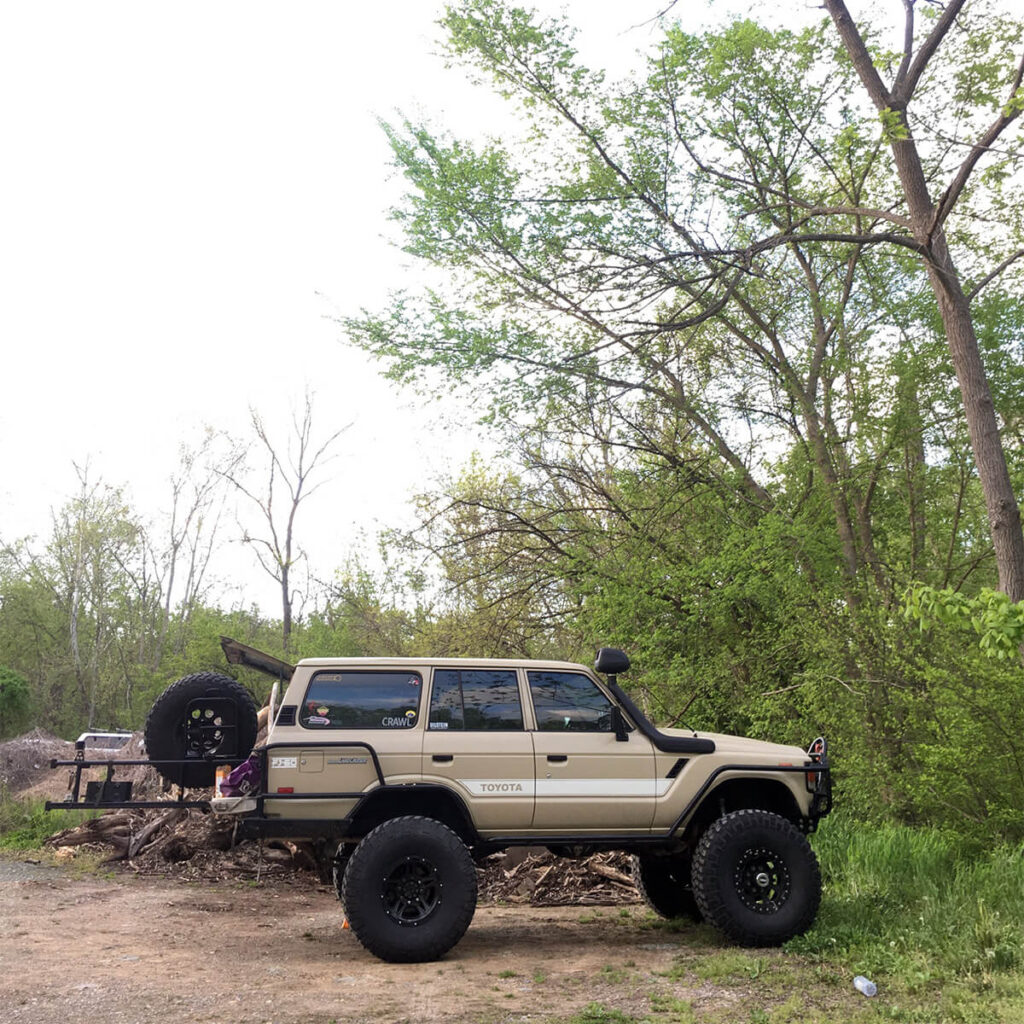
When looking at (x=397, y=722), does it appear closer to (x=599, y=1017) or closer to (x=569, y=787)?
(x=569, y=787)

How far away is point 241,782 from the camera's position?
24.2ft

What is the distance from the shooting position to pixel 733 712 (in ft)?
45.1

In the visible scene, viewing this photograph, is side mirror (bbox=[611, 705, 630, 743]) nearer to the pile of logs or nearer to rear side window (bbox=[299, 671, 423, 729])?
rear side window (bbox=[299, 671, 423, 729])

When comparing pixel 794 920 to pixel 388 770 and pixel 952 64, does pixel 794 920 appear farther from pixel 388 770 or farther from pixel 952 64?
pixel 952 64

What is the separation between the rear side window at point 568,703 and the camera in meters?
7.66

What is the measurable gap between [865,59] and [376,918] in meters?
9.66

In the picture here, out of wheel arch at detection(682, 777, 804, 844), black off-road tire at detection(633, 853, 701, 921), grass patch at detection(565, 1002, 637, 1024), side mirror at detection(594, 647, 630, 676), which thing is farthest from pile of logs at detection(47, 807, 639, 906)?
grass patch at detection(565, 1002, 637, 1024)

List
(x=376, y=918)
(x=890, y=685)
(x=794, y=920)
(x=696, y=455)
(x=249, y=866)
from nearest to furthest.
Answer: (x=376, y=918)
(x=794, y=920)
(x=890, y=685)
(x=249, y=866)
(x=696, y=455)

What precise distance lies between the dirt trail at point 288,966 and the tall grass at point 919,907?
1.28 meters

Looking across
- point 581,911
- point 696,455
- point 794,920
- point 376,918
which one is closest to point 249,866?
point 581,911

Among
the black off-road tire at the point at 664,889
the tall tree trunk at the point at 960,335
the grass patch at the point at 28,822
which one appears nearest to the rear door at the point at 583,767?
the black off-road tire at the point at 664,889

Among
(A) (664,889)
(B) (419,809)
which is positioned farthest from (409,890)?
(A) (664,889)

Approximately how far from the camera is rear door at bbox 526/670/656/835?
24.4ft

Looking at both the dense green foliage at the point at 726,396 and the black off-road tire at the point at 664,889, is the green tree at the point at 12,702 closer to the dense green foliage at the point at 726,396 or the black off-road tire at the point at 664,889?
the dense green foliage at the point at 726,396
